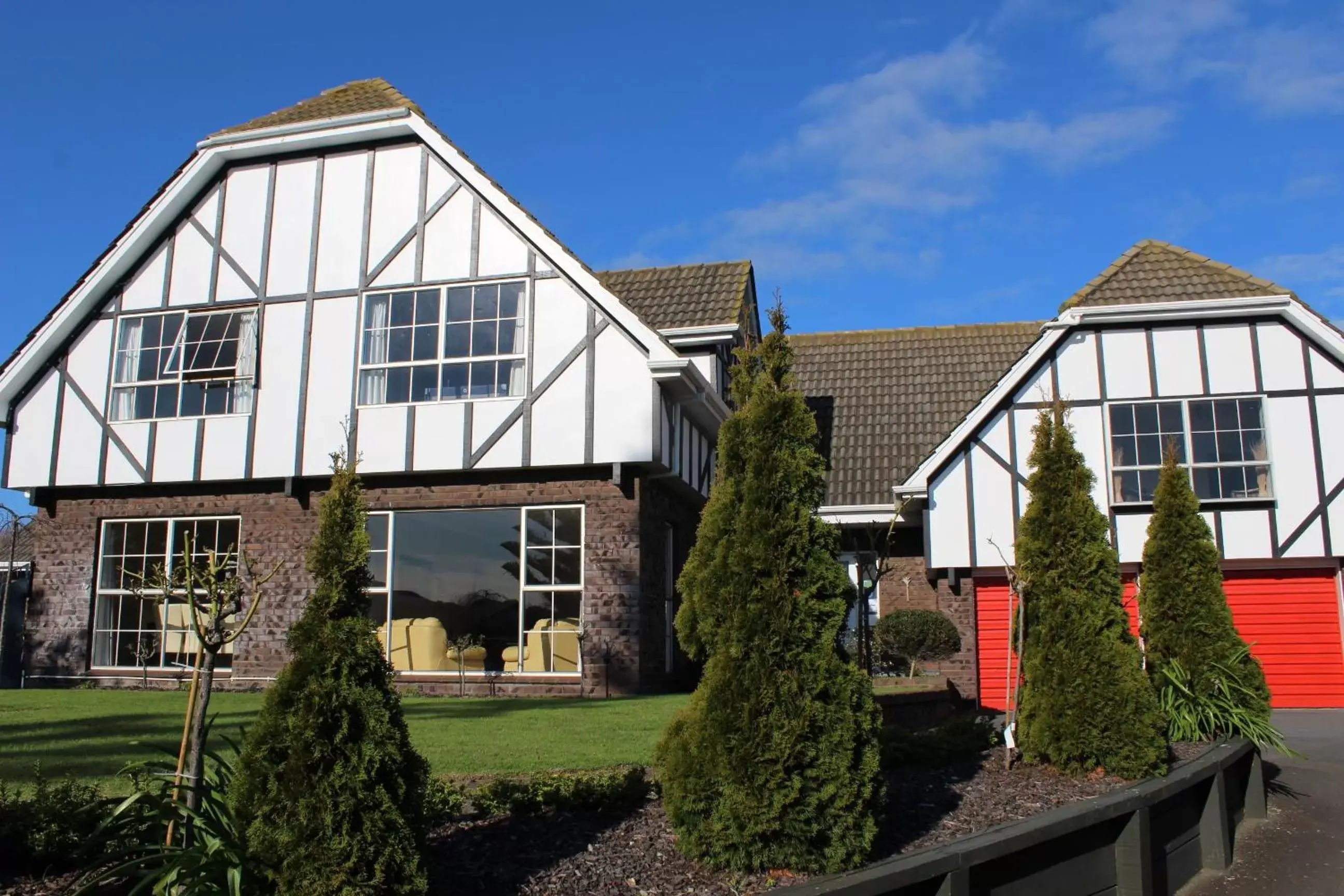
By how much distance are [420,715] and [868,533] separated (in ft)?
28.3

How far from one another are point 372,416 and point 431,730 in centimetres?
631

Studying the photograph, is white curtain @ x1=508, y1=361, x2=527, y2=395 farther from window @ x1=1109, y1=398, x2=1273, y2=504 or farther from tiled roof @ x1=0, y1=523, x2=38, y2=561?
window @ x1=1109, y1=398, x2=1273, y2=504

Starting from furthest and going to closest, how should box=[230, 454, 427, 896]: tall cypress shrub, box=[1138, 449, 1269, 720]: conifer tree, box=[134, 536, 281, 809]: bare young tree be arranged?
box=[1138, 449, 1269, 720]: conifer tree → box=[134, 536, 281, 809]: bare young tree → box=[230, 454, 427, 896]: tall cypress shrub

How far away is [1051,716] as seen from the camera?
738cm

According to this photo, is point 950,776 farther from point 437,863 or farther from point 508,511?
point 508,511

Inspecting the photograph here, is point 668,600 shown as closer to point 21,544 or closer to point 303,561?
point 303,561

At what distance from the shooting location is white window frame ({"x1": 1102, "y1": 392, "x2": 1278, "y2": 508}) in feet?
50.5

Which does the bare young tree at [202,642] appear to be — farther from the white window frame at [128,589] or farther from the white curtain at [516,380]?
the white window frame at [128,589]

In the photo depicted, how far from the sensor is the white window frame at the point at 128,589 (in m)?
15.4

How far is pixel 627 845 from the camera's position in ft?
17.0

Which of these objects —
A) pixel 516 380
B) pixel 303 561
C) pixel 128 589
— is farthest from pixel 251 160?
pixel 128 589

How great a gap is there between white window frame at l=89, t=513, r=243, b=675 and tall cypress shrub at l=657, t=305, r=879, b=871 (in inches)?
459

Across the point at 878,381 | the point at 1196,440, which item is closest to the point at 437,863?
the point at 1196,440

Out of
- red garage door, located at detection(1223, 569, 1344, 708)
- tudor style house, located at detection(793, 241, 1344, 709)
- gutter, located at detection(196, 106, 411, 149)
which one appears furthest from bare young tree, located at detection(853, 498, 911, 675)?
gutter, located at detection(196, 106, 411, 149)
